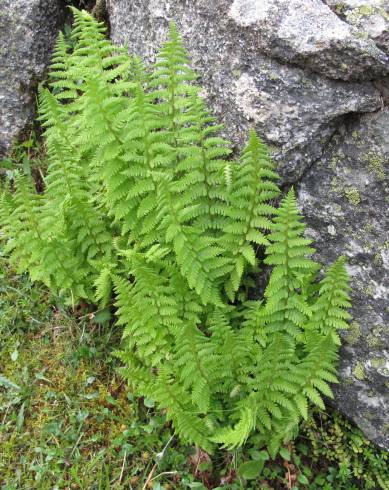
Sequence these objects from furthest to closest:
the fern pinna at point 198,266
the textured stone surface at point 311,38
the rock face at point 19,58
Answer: the rock face at point 19,58 → the textured stone surface at point 311,38 → the fern pinna at point 198,266

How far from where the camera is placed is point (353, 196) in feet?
14.6

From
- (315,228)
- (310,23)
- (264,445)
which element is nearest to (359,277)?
(315,228)

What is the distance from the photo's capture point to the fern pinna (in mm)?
4141

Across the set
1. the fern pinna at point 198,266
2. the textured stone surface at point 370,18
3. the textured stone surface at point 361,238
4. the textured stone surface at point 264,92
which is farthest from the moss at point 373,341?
the textured stone surface at point 370,18

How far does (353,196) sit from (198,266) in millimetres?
1378

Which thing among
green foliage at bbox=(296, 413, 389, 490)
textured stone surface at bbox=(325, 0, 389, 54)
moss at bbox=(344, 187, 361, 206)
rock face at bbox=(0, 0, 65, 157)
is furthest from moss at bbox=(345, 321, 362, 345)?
rock face at bbox=(0, 0, 65, 157)

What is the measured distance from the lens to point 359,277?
445 cm

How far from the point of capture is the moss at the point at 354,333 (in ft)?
14.6

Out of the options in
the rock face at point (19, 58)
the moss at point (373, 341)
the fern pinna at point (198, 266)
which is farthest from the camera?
the rock face at point (19, 58)

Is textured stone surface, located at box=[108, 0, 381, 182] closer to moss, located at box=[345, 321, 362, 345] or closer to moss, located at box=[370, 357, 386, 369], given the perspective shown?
moss, located at box=[345, 321, 362, 345]

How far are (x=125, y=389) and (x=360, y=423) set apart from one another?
2.03 m

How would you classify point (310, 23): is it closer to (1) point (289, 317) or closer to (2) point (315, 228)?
(2) point (315, 228)

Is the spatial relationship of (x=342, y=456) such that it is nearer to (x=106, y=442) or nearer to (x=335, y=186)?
(x=106, y=442)

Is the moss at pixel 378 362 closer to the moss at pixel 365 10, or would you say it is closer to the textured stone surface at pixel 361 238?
the textured stone surface at pixel 361 238
